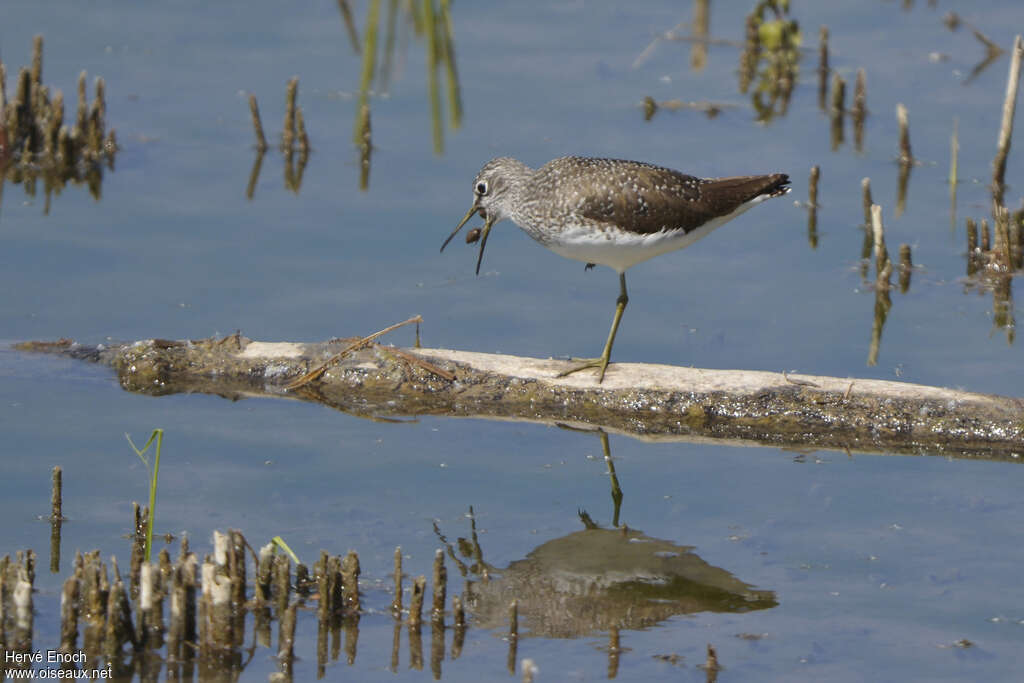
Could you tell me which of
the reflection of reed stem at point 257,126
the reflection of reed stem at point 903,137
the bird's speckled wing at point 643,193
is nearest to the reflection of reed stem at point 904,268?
the reflection of reed stem at point 903,137

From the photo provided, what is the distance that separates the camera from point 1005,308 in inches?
418

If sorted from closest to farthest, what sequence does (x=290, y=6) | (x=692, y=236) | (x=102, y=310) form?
(x=692, y=236) < (x=102, y=310) < (x=290, y=6)

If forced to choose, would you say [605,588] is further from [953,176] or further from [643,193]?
[953,176]

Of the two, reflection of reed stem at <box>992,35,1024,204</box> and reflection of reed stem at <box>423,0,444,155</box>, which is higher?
reflection of reed stem at <box>423,0,444,155</box>

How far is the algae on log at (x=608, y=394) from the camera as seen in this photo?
8484mm

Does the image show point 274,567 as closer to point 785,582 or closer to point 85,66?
point 785,582

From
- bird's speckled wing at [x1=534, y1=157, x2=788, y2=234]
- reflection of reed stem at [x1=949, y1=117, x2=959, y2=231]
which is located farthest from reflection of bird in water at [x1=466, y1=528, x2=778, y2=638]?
reflection of reed stem at [x1=949, y1=117, x2=959, y2=231]

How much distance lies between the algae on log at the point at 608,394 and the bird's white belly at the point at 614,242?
0.67 m

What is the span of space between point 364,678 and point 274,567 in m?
0.68

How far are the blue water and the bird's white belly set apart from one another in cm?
93

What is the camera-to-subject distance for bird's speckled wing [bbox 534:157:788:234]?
29.2ft

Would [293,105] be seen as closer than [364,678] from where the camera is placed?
No

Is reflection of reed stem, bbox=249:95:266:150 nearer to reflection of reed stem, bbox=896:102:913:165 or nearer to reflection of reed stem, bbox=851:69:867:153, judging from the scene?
reflection of reed stem, bbox=851:69:867:153

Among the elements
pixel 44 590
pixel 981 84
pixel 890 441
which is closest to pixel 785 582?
pixel 890 441
